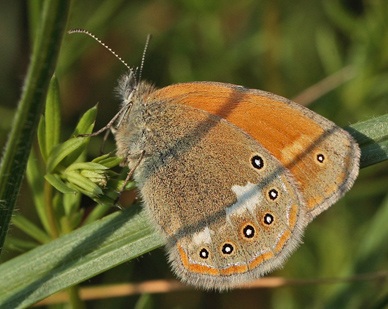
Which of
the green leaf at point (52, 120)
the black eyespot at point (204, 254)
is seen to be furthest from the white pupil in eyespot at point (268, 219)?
the green leaf at point (52, 120)

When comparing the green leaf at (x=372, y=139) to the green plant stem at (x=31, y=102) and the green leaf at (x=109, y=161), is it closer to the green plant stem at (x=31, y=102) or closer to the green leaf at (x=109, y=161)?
the green leaf at (x=109, y=161)

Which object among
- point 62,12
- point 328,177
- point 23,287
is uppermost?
point 62,12

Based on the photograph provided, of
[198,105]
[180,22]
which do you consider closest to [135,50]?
[180,22]

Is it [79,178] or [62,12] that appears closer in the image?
[62,12]

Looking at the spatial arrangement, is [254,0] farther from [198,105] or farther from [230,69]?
[198,105]

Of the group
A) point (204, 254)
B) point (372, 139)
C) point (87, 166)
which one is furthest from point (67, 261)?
point (372, 139)
